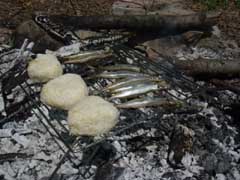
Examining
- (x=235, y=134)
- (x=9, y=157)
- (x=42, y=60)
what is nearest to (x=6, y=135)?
(x=9, y=157)

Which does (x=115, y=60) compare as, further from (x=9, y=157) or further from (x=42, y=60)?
(x=9, y=157)

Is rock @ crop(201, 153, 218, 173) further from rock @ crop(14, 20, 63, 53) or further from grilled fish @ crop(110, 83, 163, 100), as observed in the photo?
rock @ crop(14, 20, 63, 53)

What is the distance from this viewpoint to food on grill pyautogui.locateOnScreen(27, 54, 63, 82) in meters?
4.07

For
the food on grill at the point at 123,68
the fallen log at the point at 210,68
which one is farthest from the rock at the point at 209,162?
the fallen log at the point at 210,68

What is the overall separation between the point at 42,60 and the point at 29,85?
10.0 inches

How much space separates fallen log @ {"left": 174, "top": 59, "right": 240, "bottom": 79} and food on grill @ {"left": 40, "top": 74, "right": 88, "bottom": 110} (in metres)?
1.47

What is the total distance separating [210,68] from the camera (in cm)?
500

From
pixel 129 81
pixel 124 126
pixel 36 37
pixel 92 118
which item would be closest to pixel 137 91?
pixel 129 81

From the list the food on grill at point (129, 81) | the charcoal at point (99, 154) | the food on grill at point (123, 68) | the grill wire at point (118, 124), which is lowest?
the charcoal at point (99, 154)

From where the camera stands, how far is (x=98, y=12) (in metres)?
7.20

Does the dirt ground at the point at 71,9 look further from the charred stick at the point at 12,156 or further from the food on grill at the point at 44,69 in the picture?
the charred stick at the point at 12,156

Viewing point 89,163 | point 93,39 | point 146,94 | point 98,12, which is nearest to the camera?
point 89,163

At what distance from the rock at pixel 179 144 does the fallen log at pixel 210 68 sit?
1.09 meters

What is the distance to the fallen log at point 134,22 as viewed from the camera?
18.5 ft
